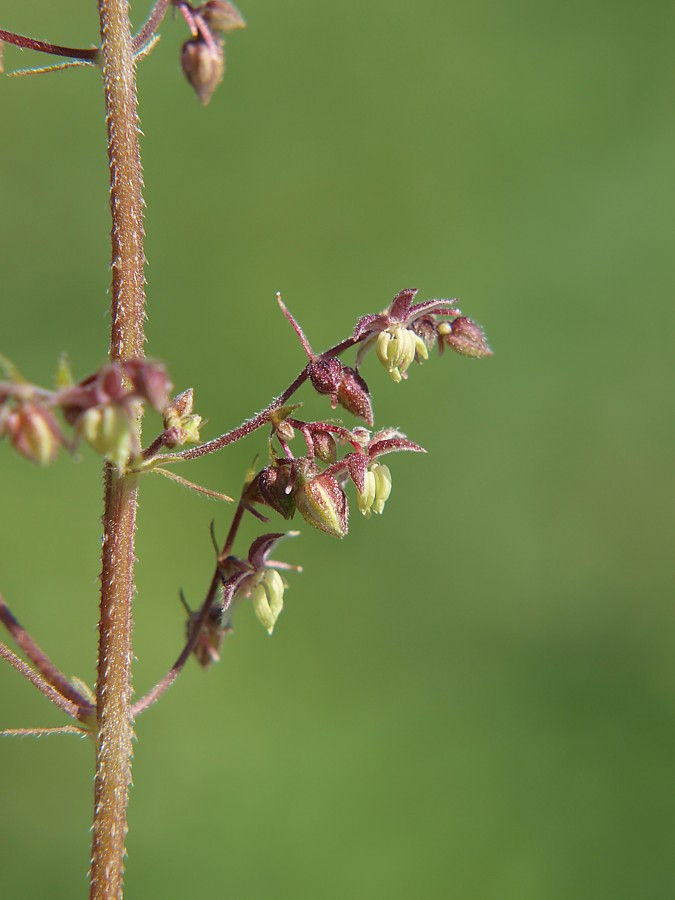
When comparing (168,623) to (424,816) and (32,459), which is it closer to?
(424,816)

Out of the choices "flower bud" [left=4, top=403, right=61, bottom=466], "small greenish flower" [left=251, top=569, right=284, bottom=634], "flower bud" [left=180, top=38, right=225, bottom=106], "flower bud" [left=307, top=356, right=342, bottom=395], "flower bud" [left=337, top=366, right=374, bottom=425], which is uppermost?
"flower bud" [left=180, top=38, right=225, bottom=106]

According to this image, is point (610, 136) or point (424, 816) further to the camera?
point (610, 136)

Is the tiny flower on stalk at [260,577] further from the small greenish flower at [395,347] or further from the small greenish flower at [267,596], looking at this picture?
the small greenish flower at [395,347]

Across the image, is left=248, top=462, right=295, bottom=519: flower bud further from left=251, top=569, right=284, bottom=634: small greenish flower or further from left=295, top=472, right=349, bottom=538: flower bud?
left=251, top=569, right=284, bottom=634: small greenish flower

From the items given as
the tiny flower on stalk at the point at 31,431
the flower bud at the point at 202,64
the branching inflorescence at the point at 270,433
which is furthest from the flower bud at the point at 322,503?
the flower bud at the point at 202,64

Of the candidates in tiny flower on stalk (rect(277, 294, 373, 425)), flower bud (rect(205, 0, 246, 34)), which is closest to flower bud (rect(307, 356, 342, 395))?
tiny flower on stalk (rect(277, 294, 373, 425))

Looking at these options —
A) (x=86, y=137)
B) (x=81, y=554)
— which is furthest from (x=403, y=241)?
(x=81, y=554)
